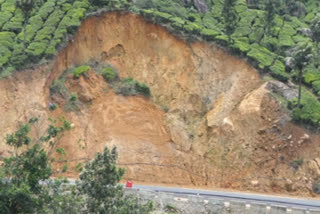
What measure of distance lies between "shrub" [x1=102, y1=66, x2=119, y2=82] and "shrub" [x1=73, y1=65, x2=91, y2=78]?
1.63 meters

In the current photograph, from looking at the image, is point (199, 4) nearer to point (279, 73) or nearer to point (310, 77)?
point (279, 73)

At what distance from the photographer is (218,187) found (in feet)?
134

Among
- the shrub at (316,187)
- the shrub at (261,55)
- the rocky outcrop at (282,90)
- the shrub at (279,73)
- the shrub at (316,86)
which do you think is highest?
the shrub at (261,55)

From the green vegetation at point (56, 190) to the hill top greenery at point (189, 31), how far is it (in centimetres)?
2122

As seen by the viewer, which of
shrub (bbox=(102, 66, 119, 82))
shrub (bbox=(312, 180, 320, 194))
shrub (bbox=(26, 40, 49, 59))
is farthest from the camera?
shrub (bbox=(102, 66, 119, 82))

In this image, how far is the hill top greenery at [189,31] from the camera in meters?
45.5

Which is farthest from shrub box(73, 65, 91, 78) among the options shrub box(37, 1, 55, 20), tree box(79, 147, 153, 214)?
tree box(79, 147, 153, 214)

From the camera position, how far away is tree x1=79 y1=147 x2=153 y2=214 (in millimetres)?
22656

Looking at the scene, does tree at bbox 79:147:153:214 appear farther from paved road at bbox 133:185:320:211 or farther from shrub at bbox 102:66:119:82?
shrub at bbox 102:66:119:82

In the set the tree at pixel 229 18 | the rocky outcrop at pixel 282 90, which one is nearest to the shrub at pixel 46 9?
the tree at pixel 229 18

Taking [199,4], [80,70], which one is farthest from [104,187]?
[199,4]

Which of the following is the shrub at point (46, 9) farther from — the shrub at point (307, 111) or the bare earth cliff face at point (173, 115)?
the shrub at point (307, 111)

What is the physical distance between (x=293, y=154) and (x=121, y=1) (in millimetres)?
23957

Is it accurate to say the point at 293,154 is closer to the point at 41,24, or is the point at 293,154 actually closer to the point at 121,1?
the point at 121,1
